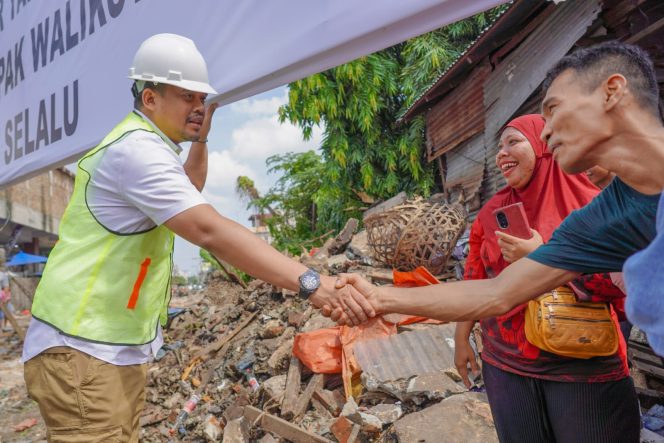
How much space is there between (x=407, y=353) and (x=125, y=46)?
3072 millimetres

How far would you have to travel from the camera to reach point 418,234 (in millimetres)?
5441

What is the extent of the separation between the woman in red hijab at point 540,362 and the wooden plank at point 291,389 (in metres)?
2.12

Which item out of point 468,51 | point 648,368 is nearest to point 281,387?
point 648,368

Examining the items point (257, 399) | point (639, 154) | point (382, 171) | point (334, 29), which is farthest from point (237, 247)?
point (382, 171)

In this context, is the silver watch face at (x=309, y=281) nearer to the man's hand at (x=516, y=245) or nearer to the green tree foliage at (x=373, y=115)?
the man's hand at (x=516, y=245)

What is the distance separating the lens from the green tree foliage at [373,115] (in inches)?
523

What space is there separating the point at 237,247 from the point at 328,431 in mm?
2319

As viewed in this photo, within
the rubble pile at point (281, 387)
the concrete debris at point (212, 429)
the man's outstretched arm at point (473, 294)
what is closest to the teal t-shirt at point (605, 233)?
the man's outstretched arm at point (473, 294)

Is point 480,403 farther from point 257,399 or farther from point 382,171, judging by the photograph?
point 382,171

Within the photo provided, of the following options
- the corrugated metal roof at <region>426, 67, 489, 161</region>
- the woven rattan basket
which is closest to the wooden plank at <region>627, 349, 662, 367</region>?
the woven rattan basket

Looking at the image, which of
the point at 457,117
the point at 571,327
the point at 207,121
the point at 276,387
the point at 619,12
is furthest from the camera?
the point at 457,117

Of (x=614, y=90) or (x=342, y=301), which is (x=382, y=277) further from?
(x=614, y=90)

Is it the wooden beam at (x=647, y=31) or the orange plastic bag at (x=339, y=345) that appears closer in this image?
the orange plastic bag at (x=339, y=345)

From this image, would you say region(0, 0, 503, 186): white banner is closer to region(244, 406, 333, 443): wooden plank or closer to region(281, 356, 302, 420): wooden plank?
region(244, 406, 333, 443): wooden plank
